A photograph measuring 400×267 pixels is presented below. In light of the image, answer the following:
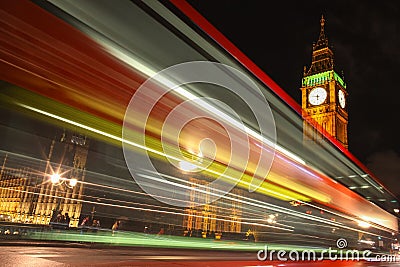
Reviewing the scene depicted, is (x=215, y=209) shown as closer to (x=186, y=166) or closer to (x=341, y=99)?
(x=186, y=166)

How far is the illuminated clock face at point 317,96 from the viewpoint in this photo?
2946 inches

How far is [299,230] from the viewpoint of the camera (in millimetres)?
9672

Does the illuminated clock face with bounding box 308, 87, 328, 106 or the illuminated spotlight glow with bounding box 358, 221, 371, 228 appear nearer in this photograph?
the illuminated spotlight glow with bounding box 358, 221, 371, 228

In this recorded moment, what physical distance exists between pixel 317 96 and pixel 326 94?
196 centimetres

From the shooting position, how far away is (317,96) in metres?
75.6

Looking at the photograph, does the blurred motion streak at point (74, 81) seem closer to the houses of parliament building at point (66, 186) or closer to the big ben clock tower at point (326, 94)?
the houses of parliament building at point (66, 186)

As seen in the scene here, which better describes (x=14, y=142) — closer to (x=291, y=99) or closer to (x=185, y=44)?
(x=185, y=44)

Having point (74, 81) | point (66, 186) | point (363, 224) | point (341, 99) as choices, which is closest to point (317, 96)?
point (341, 99)

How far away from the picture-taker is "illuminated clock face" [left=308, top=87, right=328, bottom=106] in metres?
74.8

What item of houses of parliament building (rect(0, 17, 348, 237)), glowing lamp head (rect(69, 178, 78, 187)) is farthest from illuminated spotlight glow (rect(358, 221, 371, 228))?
glowing lamp head (rect(69, 178, 78, 187))

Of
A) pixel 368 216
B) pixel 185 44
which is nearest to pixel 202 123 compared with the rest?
pixel 185 44

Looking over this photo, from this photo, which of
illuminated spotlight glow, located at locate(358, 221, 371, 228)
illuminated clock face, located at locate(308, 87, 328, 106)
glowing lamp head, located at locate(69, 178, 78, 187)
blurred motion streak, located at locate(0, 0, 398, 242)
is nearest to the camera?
blurred motion streak, located at locate(0, 0, 398, 242)

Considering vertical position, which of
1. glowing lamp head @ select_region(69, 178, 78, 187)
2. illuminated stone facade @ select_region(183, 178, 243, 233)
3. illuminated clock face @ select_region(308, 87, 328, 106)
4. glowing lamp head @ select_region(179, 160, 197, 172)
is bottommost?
illuminated stone facade @ select_region(183, 178, 243, 233)

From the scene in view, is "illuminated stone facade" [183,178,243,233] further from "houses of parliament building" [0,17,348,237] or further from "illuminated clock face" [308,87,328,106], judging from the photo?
"illuminated clock face" [308,87,328,106]
